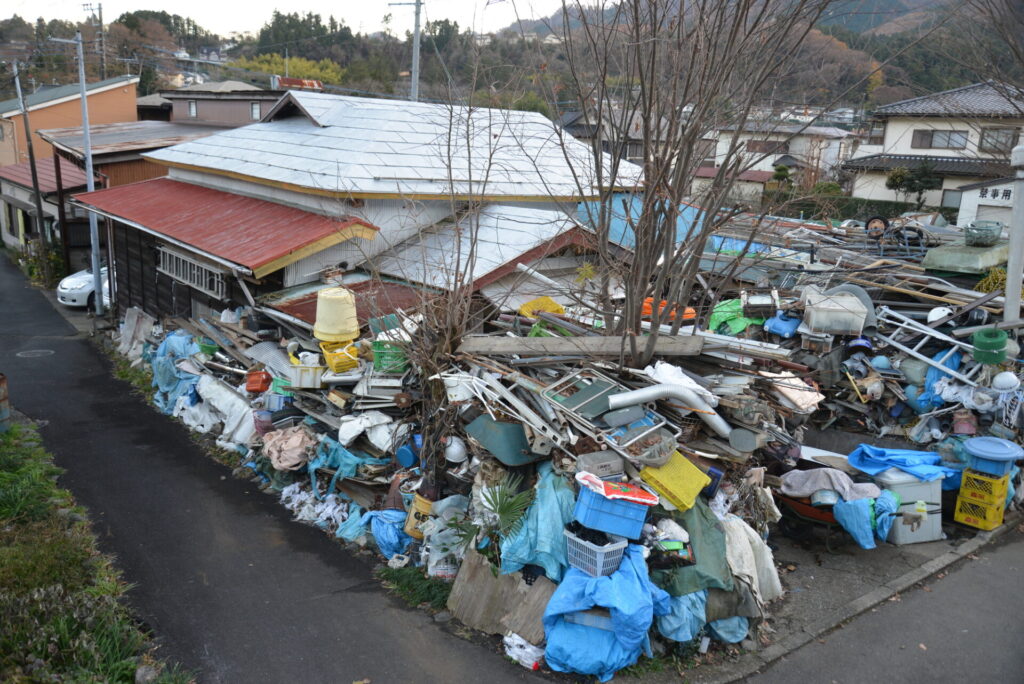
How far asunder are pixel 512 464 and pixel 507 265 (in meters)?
5.11

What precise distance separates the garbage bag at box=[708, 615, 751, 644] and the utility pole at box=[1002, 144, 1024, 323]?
763 centimetres

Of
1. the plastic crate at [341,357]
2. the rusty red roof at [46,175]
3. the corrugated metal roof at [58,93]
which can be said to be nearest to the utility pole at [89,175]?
the rusty red roof at [46,175]

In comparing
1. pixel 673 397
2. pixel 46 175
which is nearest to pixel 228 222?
pixel 673 397

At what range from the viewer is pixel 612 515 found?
709cm

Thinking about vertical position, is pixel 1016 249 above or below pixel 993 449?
above

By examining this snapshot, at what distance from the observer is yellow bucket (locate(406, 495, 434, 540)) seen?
29.7ft

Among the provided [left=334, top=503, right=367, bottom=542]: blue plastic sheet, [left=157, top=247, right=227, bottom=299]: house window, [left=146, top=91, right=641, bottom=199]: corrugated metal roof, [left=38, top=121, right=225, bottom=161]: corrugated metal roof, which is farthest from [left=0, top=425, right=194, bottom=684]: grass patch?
[left=38, top=121, right=225, bottom=161]: corrugated metal roof

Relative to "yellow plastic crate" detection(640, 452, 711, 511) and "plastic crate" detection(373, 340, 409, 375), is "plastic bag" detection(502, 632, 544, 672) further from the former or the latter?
"plastic crate" detection(373, 340, 409, 375)

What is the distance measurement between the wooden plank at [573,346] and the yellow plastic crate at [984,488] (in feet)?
13.5

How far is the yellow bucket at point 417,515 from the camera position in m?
9.04

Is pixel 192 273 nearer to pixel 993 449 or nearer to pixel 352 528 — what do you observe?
pixel 352 528

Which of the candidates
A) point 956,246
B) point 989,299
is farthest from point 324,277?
point 956,246

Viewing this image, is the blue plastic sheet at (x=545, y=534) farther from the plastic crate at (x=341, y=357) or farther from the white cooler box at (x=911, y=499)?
the white cooler box at (x=911, y=499)

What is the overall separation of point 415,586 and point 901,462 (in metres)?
6.43
